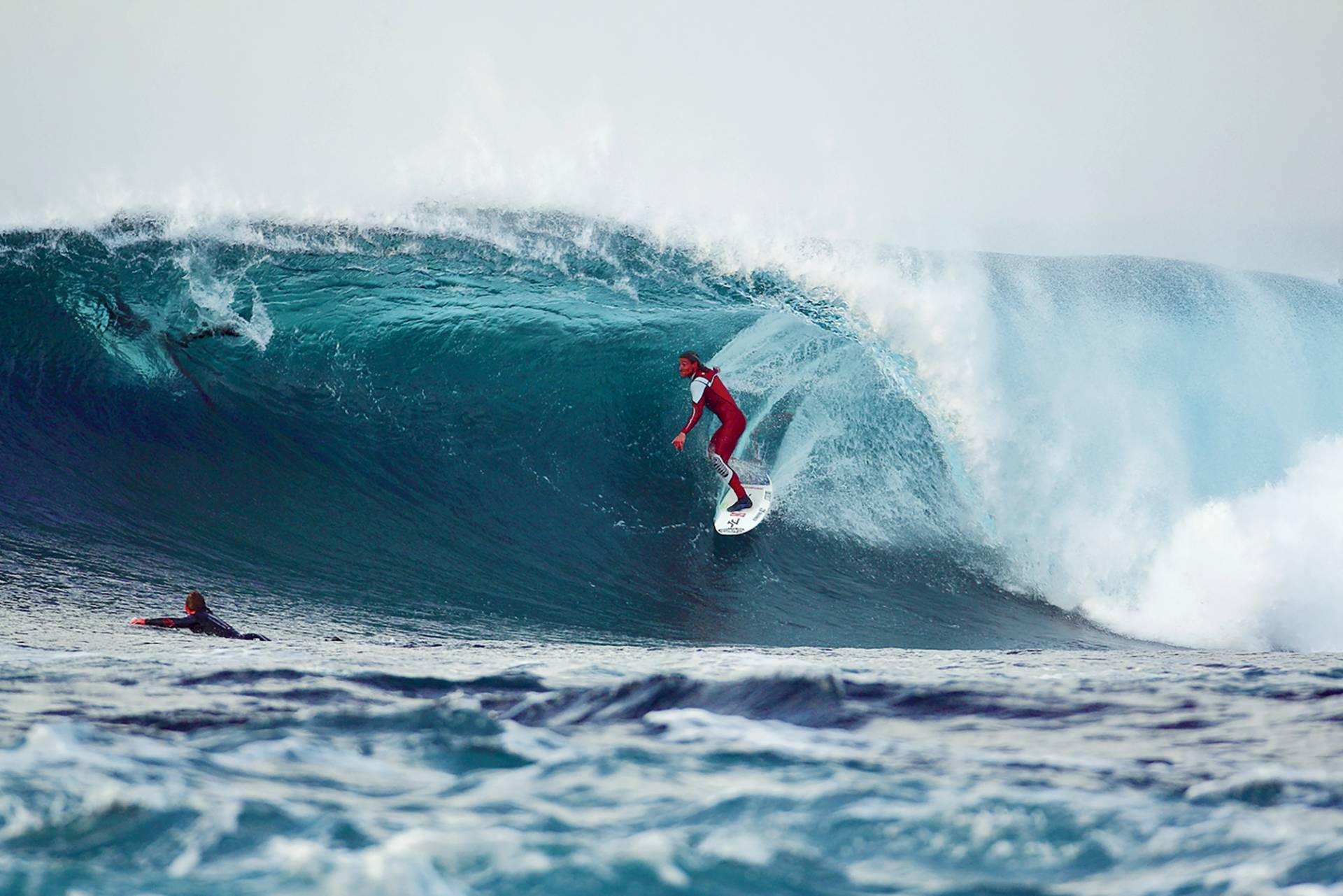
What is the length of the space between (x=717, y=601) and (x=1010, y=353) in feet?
16.2

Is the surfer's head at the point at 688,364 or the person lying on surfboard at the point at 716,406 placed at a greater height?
the surfer's head at the point at 688,364

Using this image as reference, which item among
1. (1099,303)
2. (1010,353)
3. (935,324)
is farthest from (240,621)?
(1099,303)

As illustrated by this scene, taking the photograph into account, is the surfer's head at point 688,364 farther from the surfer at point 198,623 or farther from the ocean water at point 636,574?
the surfer at point 198,623

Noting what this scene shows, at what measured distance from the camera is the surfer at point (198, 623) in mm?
4720

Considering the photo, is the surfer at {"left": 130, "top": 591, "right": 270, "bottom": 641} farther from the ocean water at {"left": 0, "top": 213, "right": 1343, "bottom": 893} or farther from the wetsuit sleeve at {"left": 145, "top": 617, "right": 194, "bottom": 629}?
the ocean water at {"left": 0, "top": 213, "right": 1343, "bottom": 893}

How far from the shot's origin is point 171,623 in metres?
4.77

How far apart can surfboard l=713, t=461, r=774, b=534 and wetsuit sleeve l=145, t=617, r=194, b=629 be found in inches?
142

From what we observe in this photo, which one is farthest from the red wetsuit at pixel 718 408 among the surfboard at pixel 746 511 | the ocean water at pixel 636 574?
the ocean water at pixel 636 574

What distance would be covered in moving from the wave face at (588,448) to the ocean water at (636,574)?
0.04 m

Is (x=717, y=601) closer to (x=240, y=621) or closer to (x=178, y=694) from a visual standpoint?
(x=240, y=621)

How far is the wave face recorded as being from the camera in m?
6.42

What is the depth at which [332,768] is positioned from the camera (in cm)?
254

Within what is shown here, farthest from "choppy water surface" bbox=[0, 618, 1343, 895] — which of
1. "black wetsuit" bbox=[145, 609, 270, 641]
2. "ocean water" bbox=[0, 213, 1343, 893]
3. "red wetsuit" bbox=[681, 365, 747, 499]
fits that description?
"red wetsuit" bbox=[681, 365, 747, 499]

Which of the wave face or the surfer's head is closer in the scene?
the wave face
